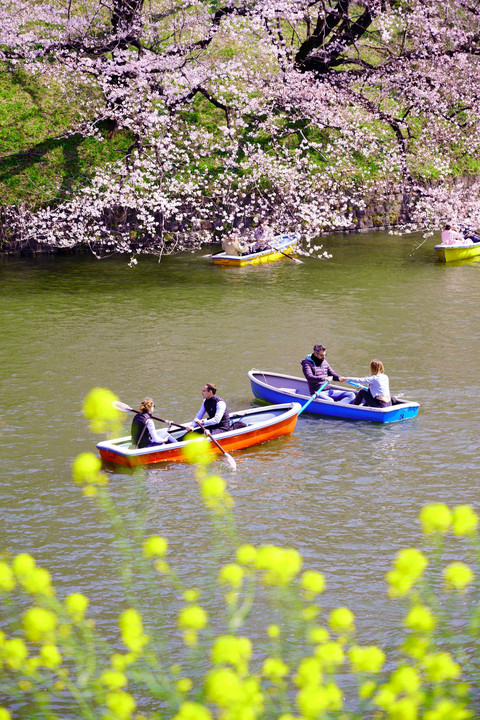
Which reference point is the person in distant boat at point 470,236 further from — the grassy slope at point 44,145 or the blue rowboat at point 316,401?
the blue rowboat at point 316,401

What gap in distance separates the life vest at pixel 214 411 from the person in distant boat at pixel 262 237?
19.3 metres

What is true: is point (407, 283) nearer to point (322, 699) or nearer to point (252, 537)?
point (252, 537)

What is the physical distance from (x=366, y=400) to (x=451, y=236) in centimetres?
1815

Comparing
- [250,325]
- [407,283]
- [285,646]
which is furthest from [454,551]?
[407,283]

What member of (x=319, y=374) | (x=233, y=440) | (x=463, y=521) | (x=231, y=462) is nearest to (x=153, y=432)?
(x=231, y=462)

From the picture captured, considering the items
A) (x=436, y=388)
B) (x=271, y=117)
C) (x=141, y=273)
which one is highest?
(x=271, y=117)

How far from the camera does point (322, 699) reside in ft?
10.9

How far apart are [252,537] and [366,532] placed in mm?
1822

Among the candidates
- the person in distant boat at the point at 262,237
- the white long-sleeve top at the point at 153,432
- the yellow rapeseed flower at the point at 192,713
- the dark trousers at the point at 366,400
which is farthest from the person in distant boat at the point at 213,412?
the person in distant boat at the point at 262,237

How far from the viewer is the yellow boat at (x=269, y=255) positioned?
33812 millimetres

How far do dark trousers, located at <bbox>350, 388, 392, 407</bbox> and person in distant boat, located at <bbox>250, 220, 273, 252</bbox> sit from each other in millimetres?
17644

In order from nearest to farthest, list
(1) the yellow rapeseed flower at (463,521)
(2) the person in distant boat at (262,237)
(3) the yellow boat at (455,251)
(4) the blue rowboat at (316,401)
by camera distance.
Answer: (1) the yellow rapeseed flower at (463,521) < (4) the blue rowboat at (316,401) < (3) the yellow boat at (455,251) < (2) the person in distant boat at (262,237)

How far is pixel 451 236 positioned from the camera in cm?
3400

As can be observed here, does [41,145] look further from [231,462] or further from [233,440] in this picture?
[231,462]
